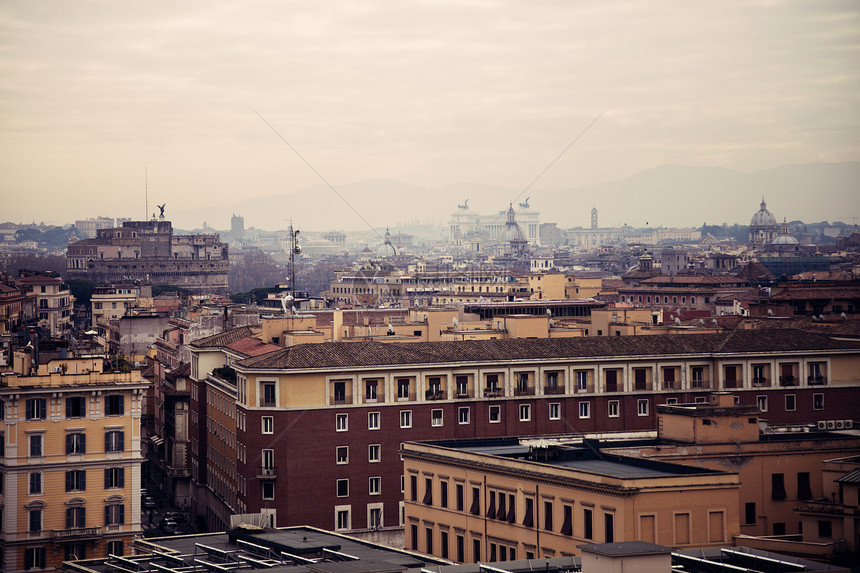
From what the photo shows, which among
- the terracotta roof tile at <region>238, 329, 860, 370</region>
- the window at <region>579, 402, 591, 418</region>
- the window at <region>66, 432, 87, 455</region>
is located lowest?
the window at <region>66, 432, 87, 455</region>

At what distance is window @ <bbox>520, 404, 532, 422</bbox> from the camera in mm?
41938

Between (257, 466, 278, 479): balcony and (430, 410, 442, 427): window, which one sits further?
(430, 410, 442, 427): window

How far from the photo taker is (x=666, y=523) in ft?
86.7

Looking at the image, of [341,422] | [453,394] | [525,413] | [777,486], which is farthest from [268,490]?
[777,486]

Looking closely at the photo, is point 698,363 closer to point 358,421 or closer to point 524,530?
point 358,421

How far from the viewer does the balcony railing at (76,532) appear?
115 ft

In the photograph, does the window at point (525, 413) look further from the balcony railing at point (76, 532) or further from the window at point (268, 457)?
the balcony railing at point (76, 532)

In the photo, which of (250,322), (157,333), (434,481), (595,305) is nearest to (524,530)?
(434,481)

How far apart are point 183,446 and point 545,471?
2967 cm

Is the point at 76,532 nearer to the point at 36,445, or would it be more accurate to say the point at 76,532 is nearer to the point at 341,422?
the point at 36,445

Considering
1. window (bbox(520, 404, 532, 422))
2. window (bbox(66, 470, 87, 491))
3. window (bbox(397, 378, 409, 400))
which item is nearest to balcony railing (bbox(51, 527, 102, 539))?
window (bbox(66, 470, 87, 491))

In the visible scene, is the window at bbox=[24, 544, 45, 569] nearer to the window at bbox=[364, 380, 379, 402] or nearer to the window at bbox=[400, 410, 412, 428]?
the window at bbox=[364, 380, 379, 402]

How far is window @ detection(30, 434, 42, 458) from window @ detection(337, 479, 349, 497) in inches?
321

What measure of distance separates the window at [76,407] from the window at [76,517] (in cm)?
222
